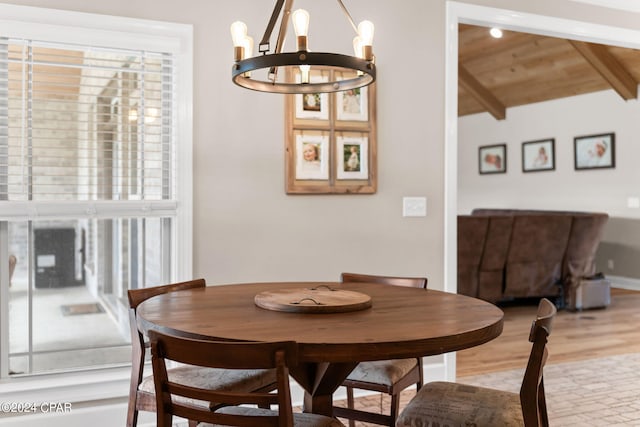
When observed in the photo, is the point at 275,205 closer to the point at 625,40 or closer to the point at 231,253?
the point at 231,253

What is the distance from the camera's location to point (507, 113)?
9.86 metres

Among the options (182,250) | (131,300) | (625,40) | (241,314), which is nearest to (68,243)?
(182,250)

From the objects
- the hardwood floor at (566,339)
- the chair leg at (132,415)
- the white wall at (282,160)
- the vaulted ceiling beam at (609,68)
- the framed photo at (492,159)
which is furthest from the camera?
the framed photo at (492,159)

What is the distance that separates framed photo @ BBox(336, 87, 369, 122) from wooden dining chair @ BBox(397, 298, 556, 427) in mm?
1768

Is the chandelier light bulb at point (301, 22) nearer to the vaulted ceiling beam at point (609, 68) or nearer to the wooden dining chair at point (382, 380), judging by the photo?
the wooden dining chair at point (382, 380)

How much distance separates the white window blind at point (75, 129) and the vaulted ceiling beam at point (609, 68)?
19.2ft

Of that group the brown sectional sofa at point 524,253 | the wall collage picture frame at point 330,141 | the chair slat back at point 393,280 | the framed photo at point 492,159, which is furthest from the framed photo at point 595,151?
the chair slat back at point 393,280

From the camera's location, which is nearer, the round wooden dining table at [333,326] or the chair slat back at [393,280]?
the round wooden dining table at [333,326]

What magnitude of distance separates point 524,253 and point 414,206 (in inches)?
116

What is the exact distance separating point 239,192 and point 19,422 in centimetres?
155

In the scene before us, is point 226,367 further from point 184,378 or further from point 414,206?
point 414,206

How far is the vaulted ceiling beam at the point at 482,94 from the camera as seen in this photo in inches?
368

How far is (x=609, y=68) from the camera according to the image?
7.54 m

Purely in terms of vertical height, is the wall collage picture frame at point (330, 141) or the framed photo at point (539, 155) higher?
the framed photo at point (539, 155)
